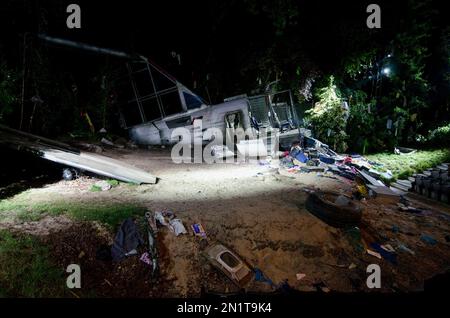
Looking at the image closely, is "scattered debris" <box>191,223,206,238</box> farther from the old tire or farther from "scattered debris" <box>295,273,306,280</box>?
the old tire

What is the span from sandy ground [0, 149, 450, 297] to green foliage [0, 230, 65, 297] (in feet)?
1.12

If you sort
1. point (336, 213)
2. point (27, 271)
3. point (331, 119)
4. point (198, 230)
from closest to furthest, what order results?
point (27, 271)
point (198, 230)
point (336, 213)
point (331, 119)

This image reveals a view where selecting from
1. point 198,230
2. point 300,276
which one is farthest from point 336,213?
point 198,230

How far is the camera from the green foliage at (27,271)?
314 centimetres

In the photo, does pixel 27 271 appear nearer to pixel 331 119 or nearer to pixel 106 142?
pixel 106 142

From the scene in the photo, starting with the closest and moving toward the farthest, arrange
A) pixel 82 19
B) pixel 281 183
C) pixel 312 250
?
pixel 312 250 < pixel 281 183 < pixel 82 19

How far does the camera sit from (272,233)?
445 centimetres

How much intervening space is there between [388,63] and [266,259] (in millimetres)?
12583

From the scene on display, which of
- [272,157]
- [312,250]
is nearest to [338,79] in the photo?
[272,157]

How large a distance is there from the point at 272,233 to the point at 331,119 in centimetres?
795

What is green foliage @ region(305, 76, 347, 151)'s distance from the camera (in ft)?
35.5
